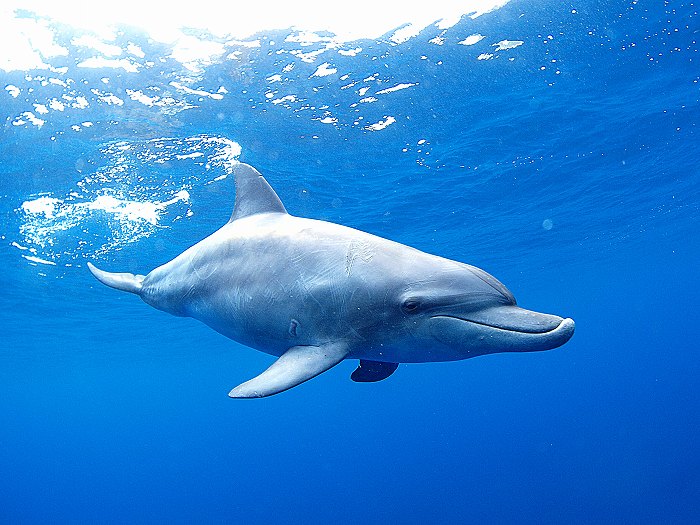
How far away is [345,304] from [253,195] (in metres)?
2.23

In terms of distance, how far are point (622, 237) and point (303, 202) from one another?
967 inches

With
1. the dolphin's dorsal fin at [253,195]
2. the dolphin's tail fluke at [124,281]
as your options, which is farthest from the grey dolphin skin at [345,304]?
the dolphin's tail fluke at [124,281]

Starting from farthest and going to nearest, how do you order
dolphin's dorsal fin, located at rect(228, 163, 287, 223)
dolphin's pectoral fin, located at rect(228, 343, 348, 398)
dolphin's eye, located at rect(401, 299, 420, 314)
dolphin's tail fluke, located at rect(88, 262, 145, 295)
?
1. dolphin's tail fluke, located at rect(88, 262, 145, 295)
2. dolphin's dorsal fin, located at rect(228, 163, 287, 223)
3. dolphin's eye, located at rect(401, 299, 420, 314)
4. dolphin's pectoral fin, located at rect(228, 343, 348, 398)

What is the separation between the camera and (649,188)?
943 inches

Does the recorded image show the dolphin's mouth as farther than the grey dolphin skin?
No

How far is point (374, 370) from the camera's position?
494 cm

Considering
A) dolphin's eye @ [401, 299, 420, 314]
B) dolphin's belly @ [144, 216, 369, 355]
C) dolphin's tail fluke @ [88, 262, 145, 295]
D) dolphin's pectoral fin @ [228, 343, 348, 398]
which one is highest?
dolphin's tail fluke @ [88, 262, 145, 295]

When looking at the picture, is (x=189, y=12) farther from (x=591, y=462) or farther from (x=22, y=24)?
(x=591, y=462)

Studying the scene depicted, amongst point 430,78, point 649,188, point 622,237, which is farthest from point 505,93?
point 622,237

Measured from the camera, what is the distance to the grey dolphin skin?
3.38 m

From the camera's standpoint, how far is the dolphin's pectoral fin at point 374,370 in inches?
191

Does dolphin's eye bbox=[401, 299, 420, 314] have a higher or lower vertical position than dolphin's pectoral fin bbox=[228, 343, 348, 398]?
higher

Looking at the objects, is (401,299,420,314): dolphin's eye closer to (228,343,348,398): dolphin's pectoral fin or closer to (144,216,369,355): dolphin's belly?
(144,216,369,355): dolphin's belly

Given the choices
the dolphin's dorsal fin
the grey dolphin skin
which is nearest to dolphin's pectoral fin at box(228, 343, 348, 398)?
the grey dolphin skin
